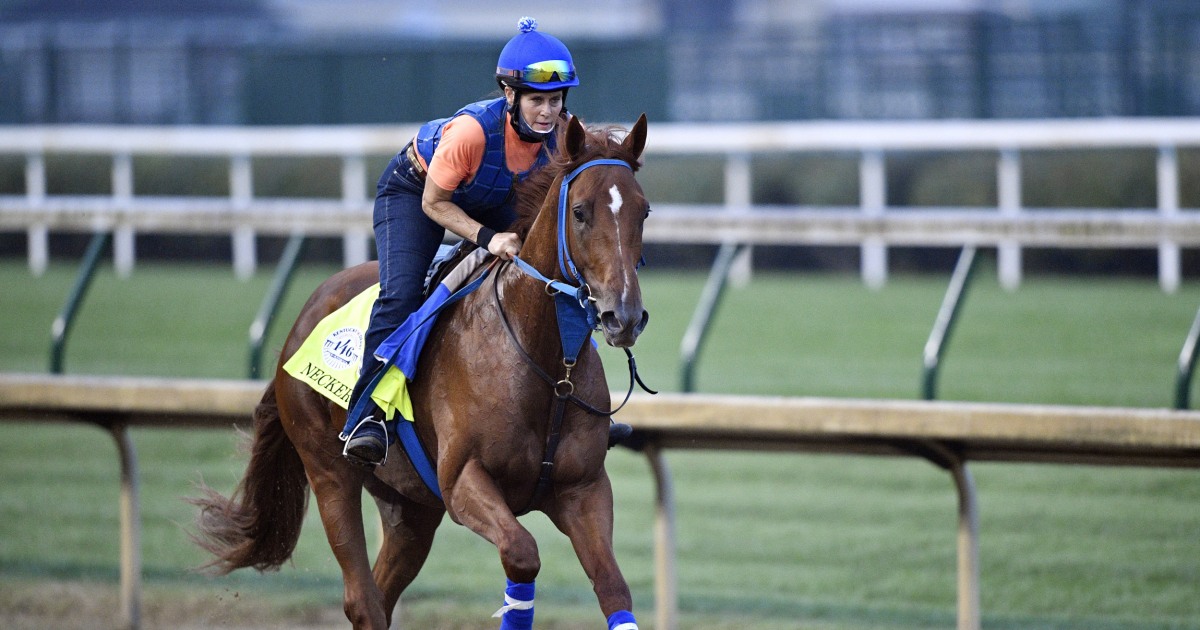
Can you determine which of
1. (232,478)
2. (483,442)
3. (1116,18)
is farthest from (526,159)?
(1116,18)

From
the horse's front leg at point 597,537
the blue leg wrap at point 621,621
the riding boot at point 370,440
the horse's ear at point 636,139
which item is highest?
the horse's ear at point 636,139

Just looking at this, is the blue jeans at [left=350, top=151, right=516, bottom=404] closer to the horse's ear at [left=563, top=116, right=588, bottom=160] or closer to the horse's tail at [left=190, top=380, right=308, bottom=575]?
the horse's ear at [left=563, top=116, right=588, bottom=160]

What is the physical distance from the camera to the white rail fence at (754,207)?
5535mm

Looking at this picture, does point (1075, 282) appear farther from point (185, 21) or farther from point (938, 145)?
point (185, 21)

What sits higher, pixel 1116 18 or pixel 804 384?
pixel 1116 18

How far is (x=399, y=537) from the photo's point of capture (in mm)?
4789

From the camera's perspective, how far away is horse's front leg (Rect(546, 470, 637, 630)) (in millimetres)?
3787

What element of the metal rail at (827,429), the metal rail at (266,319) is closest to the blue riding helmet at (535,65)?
the metal rail at (827,429)

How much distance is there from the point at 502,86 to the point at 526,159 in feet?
0.70

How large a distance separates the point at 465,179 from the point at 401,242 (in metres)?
0.32

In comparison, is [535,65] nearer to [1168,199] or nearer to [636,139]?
[636,139]

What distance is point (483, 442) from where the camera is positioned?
3.98m

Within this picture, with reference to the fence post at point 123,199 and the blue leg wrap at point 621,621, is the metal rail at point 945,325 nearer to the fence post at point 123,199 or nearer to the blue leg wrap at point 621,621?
the blue leg wrap at point 621,621

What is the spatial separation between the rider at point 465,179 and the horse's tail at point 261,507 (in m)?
0.90
